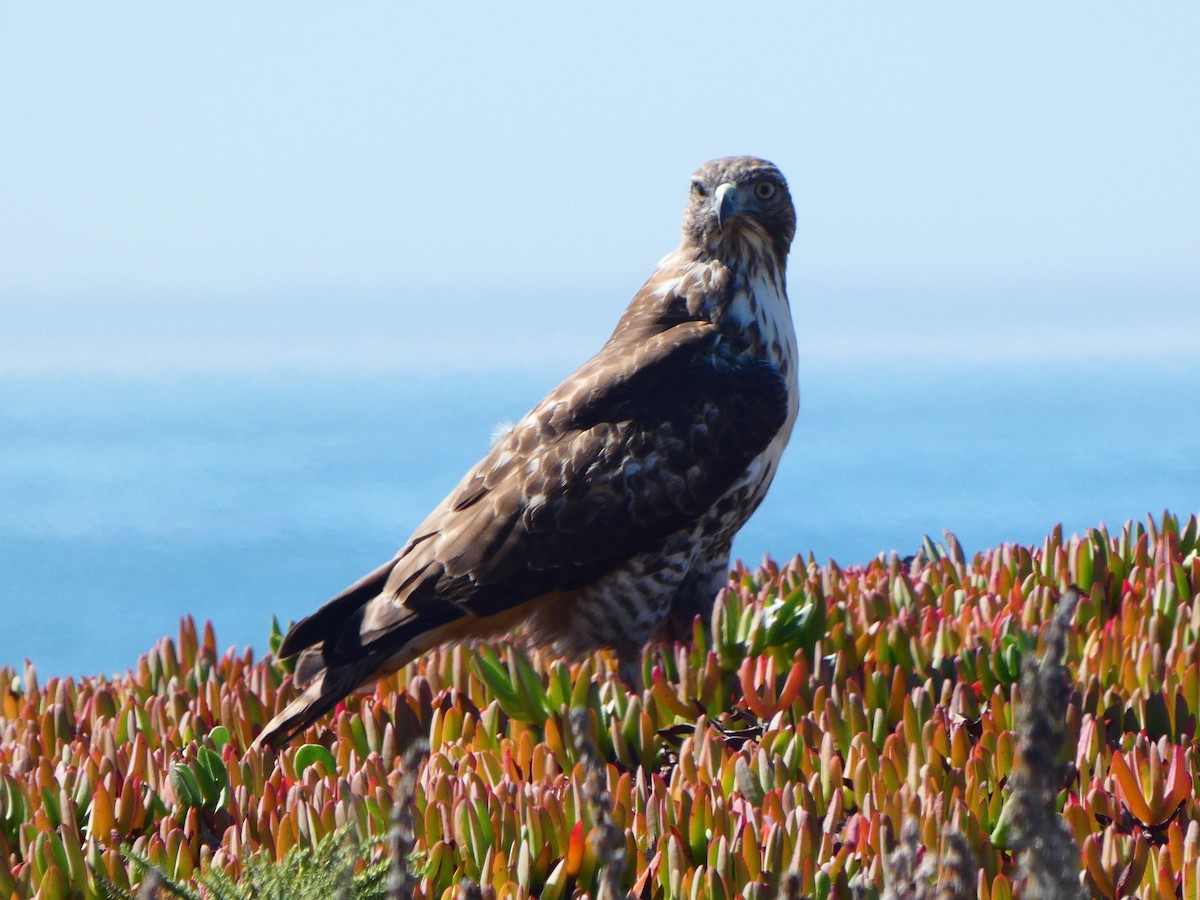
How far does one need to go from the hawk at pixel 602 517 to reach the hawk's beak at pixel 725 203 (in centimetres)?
33

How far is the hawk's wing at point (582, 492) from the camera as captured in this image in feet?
16.1

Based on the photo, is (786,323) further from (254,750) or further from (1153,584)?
(254,750)

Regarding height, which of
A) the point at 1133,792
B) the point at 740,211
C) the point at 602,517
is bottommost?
the point at 1133,792

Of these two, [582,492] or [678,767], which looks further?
[582,492]

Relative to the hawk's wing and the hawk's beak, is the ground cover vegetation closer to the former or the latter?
the hawk's wing

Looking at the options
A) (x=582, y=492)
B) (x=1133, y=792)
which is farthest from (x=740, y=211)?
(x=1133, y=792)

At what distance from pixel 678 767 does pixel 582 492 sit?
4.93 ft

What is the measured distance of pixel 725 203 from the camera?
556cm

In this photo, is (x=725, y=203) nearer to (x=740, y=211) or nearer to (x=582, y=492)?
(x=740, y=211)

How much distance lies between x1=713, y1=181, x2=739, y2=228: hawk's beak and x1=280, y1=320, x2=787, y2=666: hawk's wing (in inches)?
21.8

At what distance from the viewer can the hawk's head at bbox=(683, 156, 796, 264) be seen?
5609mm

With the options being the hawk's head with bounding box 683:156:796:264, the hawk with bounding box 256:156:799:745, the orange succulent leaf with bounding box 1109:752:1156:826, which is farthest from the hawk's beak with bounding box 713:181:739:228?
the orange succulent leaf with bounding box 1109:752:1156:826

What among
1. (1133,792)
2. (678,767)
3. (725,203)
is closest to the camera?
(1133,792)

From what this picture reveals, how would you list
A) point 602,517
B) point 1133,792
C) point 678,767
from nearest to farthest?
point 1133,792, point 678,767, point 602,517
